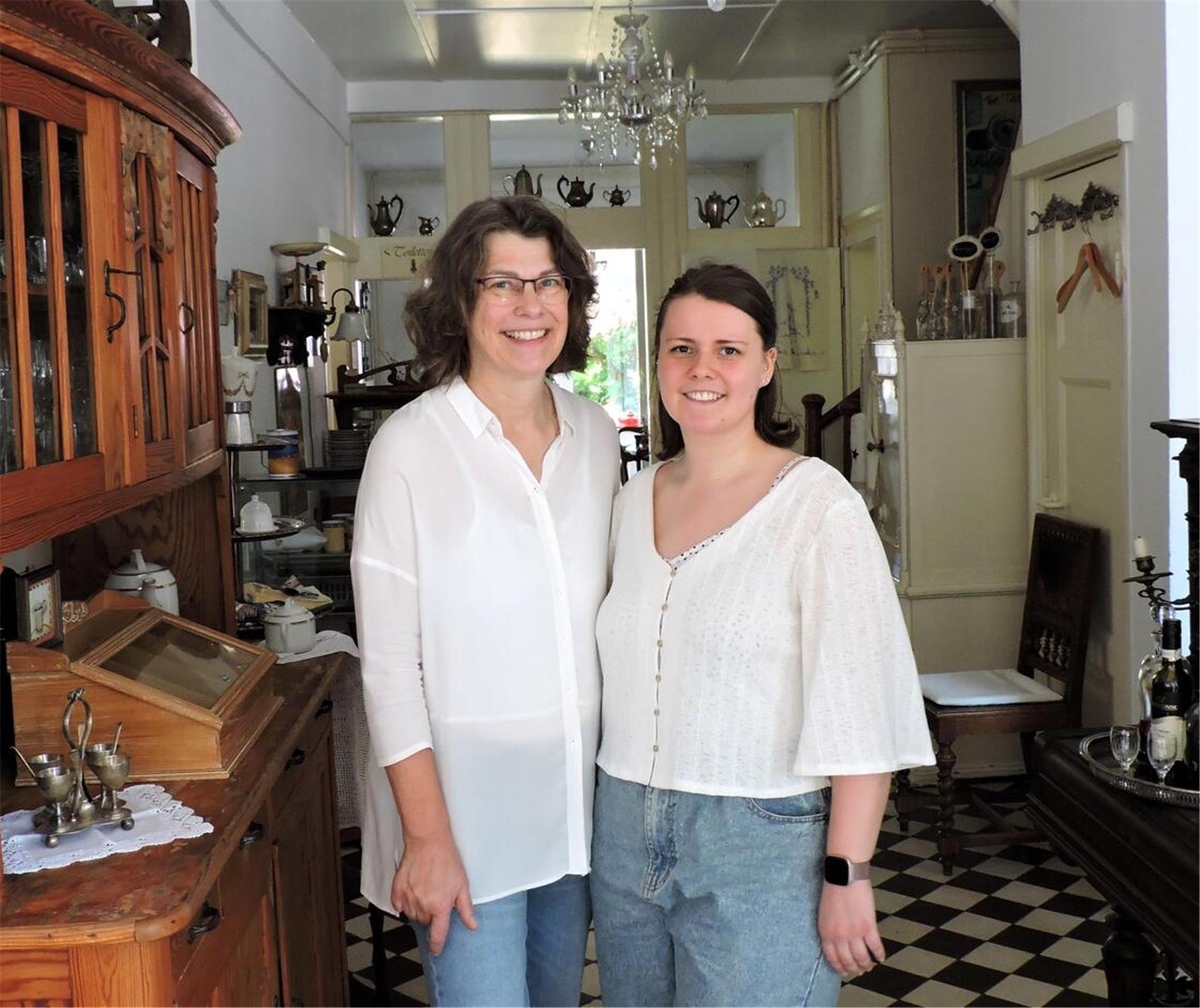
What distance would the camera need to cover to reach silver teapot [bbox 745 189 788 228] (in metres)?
9.05

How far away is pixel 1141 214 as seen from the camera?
162 inches

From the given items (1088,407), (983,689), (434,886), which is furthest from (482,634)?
(1088,407)

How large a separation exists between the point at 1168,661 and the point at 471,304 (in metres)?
1.50

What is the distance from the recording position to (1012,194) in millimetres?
6176

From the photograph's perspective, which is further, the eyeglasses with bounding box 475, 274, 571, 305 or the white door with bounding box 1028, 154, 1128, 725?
the white door with bounding box 1028, 154, 1128, 725

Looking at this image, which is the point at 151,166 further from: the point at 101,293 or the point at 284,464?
the point at 284,464

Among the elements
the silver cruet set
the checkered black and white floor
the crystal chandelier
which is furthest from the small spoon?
the crystal chandelier

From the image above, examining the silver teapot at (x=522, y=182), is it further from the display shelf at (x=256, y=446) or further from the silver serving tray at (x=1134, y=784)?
the silver serving tray at (x=1134, y=784)

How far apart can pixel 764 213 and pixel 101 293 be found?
24.0 feet

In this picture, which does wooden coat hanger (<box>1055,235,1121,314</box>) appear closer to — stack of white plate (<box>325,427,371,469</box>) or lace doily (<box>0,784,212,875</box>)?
stack of white plate (<box>325,427,371,469</box>)

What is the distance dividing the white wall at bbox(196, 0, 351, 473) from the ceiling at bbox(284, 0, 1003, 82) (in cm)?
35

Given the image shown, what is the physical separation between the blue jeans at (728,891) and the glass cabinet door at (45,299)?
104cm

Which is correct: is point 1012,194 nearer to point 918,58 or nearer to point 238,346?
point 918,58

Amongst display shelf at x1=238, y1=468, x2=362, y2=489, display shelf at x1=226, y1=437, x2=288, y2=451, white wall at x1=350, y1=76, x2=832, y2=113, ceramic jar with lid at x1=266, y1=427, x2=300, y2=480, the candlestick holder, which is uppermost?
white wall at x1=350, y1=76, x2=832, y2=113
